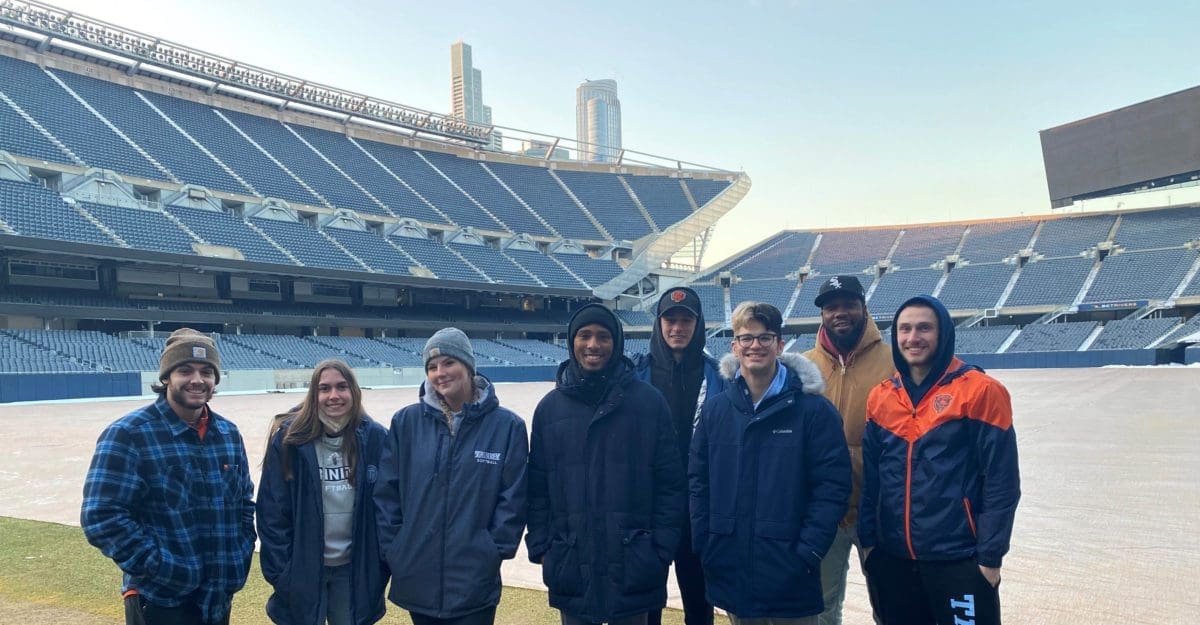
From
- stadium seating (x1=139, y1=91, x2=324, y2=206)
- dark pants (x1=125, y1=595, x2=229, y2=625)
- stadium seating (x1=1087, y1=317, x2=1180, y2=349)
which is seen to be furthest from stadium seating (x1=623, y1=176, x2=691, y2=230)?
dark pants (x1=125, y1=595, x2=229, y2=625)

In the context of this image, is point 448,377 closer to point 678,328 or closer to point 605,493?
point 605,493

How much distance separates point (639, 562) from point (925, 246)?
195ft

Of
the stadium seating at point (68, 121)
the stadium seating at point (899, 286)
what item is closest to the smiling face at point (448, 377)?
the stadium seating at point (68, 121)

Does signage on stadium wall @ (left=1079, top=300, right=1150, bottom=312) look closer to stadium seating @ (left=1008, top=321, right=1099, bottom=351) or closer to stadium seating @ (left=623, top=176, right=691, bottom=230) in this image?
stadium seating @ (left=1008, top=321, right=1099, bottom=351)

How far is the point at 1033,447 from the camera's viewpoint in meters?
11.1

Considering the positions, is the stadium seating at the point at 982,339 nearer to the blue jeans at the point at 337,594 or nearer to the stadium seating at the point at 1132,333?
the stadium seating at the point at 1132,333

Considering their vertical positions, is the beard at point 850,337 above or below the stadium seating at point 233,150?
below

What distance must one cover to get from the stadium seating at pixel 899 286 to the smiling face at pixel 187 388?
51.8 m

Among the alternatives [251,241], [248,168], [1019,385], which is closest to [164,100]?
[248,168]

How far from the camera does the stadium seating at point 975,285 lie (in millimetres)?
48781

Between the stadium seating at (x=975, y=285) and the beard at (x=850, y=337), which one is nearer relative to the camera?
the beard at (x=850, y=337)

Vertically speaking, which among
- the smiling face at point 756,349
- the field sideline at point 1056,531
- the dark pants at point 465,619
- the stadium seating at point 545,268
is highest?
the stadium seating at point 545,268

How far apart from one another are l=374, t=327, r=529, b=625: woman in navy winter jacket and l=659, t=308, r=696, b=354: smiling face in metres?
0.95

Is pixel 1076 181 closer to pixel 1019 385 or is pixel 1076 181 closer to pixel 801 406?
pixel 1019 385
